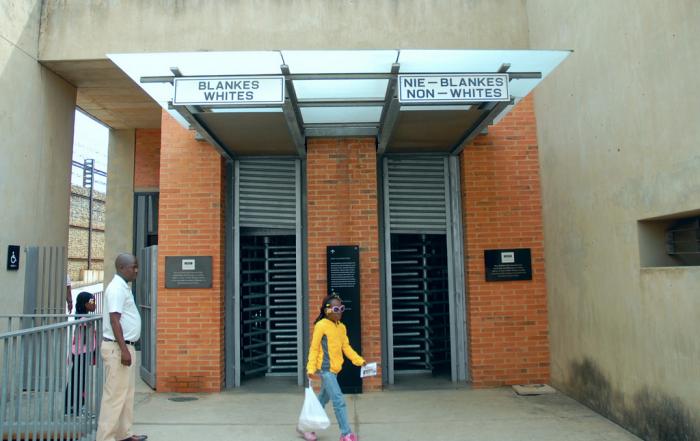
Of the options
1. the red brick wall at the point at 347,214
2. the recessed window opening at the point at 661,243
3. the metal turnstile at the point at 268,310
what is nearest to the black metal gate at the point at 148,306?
the metal turnstile at the point at 268,310

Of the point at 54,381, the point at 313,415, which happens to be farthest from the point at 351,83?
the point at 54,381

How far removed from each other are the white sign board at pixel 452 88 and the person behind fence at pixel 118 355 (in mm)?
3361

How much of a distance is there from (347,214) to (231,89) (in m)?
3.12

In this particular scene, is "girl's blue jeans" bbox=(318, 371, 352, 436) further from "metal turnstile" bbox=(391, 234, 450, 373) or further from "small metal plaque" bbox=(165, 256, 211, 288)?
"metal turnstile" bbox=(391, 234, 450, 373)

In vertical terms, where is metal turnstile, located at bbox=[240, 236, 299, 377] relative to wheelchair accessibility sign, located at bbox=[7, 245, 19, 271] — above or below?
below

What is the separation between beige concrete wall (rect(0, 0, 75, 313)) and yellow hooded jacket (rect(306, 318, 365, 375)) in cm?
497

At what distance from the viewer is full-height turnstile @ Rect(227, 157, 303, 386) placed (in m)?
8.84

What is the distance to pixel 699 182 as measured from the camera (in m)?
4.75

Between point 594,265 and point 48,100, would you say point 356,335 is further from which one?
point 48,100

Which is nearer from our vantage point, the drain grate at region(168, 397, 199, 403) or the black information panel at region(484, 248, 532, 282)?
the drain grate at region(168, 397, 199, 403)

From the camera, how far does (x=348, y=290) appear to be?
810 cm

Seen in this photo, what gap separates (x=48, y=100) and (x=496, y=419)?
26.8 ft

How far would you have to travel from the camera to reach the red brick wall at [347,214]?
8227 millimetres

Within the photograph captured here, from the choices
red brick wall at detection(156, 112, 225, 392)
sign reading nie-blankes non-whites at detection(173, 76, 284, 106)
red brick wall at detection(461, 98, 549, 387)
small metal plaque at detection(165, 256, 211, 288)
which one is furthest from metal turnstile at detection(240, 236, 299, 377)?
sign reading nie-blankes non-whites at detection(173, 76, 284, 106)
